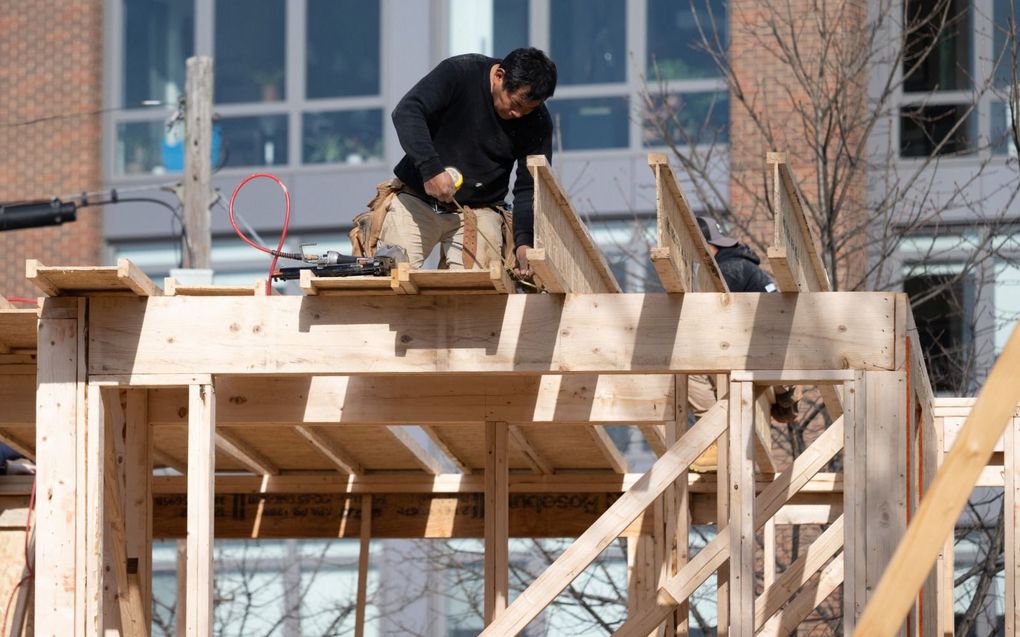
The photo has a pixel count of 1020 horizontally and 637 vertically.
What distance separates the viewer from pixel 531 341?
7566 millimetres

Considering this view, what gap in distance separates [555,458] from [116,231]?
10.6m

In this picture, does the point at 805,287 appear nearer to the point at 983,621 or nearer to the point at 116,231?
the point at 983,621

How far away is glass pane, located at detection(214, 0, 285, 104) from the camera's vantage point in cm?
2166

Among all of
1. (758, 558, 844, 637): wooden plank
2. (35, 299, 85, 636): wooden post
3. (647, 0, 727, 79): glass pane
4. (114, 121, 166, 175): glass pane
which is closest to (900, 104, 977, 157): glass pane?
(647, 0, 727, 79): glass pane

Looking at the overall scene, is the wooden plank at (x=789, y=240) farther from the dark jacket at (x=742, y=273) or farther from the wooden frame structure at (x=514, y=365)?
the dark jacket at (x=742, y=273)

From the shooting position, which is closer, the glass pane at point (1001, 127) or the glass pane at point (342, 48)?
the glass pane at point (1001, 127)

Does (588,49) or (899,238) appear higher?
(588,49)

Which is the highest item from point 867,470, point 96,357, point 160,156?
point 160,156

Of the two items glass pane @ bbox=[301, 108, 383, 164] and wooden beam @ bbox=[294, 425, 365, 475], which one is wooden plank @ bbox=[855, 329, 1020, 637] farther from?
glass pane @ bbox=[301, 108, 383, 164]

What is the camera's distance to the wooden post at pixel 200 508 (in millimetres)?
7461

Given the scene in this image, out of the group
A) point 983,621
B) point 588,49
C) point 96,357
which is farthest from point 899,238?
point 96,357

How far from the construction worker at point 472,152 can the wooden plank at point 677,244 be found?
842mm

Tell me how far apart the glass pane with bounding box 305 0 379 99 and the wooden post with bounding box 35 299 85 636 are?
13770mm

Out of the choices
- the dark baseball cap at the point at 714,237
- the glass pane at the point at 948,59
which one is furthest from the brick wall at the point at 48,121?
the dark baseball cap at the point at 714,237
